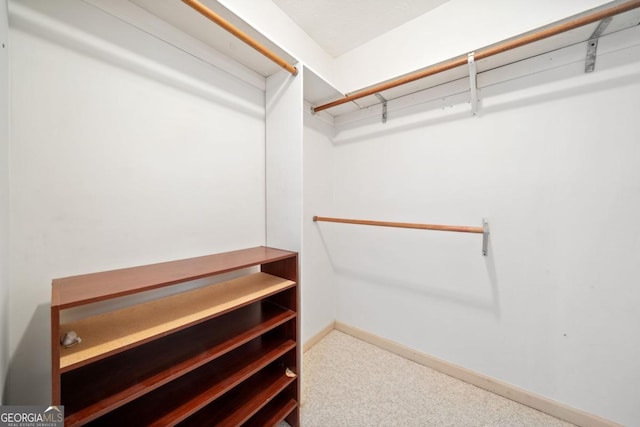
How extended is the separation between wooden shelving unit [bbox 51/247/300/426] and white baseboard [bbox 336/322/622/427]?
3.19ft

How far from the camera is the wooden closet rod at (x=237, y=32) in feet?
2.95

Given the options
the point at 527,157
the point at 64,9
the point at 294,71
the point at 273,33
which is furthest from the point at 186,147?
the point at 527,157

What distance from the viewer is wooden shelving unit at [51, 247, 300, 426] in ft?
2.25

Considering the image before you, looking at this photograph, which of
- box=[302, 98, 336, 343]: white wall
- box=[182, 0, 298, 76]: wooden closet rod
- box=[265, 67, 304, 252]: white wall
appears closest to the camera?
box=[182, 0, 298, 76]: wooden closet rod

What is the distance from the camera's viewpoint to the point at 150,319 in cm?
85

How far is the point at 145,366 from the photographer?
0.84 meters

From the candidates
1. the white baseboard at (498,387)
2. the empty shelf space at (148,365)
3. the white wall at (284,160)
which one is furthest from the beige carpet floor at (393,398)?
the white wall at (284,160)

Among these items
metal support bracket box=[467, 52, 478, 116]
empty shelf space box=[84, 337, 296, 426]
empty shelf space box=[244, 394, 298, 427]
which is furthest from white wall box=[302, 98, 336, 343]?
metal support bracket box=[467, 52, 478, 116]

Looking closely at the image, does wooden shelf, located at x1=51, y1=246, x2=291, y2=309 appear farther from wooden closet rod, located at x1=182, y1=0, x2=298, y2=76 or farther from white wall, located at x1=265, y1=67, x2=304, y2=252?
wooden closet rod, located at x1=182, y1=0, x2=298, y2=76

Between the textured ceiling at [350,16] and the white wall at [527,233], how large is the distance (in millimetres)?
633

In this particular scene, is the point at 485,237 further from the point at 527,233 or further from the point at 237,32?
the point at 237,32

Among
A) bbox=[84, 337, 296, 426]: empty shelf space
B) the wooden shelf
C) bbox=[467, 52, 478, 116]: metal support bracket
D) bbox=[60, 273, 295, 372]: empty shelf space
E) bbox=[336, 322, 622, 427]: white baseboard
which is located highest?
bbox=[467, 52, 478, 116]: metal support bracket

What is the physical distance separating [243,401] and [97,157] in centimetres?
130
